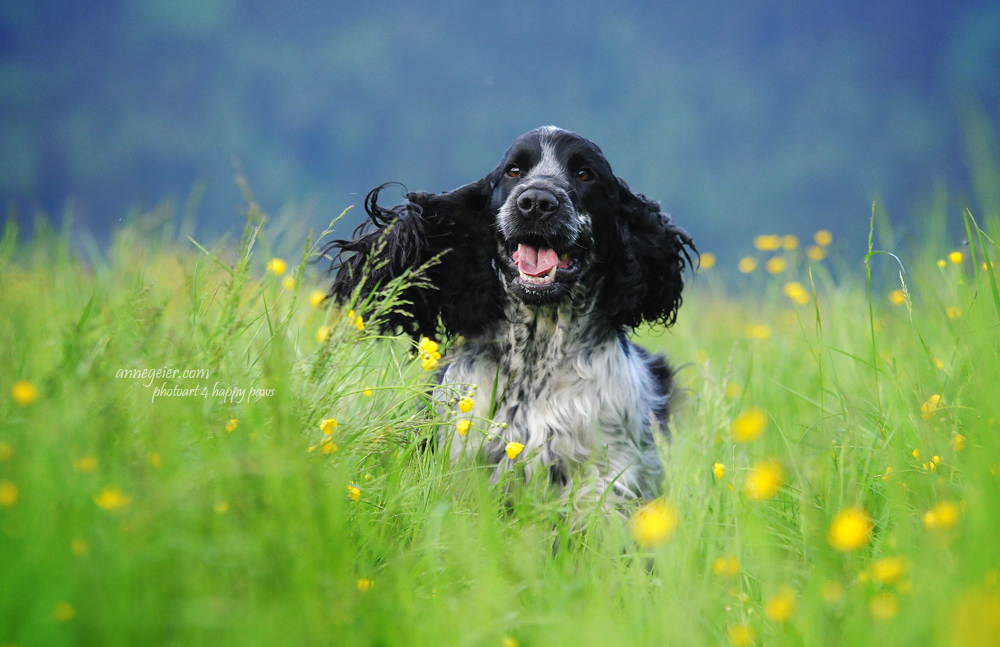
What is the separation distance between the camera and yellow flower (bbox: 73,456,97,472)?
1.46 m

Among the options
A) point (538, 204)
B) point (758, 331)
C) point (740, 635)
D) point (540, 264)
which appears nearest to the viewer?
point (740, 635)

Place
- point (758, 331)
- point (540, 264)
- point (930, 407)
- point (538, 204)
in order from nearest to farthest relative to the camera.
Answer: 1. point (930, 407)
2. point (538, 204)
3. point (540, 264)
4. point (758, 331)

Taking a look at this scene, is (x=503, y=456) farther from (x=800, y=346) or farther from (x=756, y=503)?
(x=800, y=346)

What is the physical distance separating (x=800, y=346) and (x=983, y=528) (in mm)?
3521

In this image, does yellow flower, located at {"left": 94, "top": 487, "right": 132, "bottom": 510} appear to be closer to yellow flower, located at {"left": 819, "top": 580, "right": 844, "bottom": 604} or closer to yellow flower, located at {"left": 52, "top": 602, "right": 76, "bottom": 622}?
yellow flower, located at {"left": 52, "top": 602, "right": 76, "bottom": 622}

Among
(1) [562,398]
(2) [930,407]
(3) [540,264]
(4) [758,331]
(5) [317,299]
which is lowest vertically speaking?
(2) [930,407]

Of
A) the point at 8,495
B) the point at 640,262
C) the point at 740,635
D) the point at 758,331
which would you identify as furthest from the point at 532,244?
the point at 758,331

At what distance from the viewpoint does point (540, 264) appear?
3.34 metres

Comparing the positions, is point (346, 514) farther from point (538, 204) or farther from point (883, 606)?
point (538, 204)

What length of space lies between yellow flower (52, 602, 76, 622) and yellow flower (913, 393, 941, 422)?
2421 millimetres

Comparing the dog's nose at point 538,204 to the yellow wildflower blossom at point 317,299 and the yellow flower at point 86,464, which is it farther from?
the yellow flower at point 86,464

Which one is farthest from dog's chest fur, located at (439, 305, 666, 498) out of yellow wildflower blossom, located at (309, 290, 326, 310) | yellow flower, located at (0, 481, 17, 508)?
yellow flower, located at (0, 481, 17, 508)

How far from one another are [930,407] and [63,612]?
8.42ft

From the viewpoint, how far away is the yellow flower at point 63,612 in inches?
49.9
